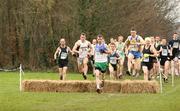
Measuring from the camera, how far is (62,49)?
25.5 metres

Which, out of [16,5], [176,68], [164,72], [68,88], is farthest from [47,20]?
[68,88]

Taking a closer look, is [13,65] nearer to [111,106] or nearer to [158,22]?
[158,22]

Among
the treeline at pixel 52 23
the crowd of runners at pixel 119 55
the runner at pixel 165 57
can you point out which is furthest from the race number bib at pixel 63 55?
the treeline at pixel 52 23

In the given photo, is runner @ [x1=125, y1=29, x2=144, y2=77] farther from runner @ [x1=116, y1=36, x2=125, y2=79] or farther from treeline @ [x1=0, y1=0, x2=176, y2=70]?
treeline @ [x1=0, y1=0, x2=176, y2=70]

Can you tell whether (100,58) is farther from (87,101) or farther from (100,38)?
(87,101)

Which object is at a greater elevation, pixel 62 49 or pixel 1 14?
pixel 1 14

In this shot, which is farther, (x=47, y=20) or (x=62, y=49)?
(x=47, y=20)

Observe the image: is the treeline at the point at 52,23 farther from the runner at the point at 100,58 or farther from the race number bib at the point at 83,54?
the runner at the point at 100,58

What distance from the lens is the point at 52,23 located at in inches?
1946

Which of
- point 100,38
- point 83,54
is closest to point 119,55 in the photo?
point 83,54

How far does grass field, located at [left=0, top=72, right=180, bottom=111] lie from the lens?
16.7 m

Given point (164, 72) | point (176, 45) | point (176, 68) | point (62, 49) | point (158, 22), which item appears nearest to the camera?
point (62, 49)

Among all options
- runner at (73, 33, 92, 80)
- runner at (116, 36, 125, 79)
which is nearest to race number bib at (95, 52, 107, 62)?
runner at (73, 33, 92, 80)

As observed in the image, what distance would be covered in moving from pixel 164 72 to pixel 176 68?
5.89 metres
